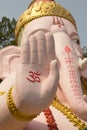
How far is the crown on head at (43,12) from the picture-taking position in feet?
9.83

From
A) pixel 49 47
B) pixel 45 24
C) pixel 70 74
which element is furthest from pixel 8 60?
pixel 49 47

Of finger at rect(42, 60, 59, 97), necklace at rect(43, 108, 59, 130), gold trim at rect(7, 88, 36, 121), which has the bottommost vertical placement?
necklace at rect(43, 108, 59, 130)

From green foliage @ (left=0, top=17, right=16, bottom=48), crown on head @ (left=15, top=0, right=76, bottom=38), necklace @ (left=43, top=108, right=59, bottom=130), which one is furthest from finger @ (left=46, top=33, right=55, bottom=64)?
green foliage @ (left=0, top=17, right=16, bottom=48)

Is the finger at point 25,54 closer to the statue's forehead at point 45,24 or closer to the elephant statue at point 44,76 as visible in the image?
the elephant statue at point 44,76

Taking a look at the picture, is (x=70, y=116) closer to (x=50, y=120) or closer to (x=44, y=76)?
(x=50, y=120)

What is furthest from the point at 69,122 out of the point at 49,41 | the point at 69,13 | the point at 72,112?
the point at 69,13

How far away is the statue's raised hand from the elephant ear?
695 millimetres

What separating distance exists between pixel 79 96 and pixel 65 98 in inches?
8.4

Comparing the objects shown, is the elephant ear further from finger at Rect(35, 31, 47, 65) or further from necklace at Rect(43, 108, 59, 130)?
finger at Rect(35, 31, 47, 65)

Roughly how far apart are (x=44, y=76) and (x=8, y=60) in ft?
2.50

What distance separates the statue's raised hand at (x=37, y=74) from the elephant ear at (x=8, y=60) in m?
0.69

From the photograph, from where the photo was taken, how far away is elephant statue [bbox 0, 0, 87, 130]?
1920mm

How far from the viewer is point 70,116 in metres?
2.41

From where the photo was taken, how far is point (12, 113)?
6.52ft
